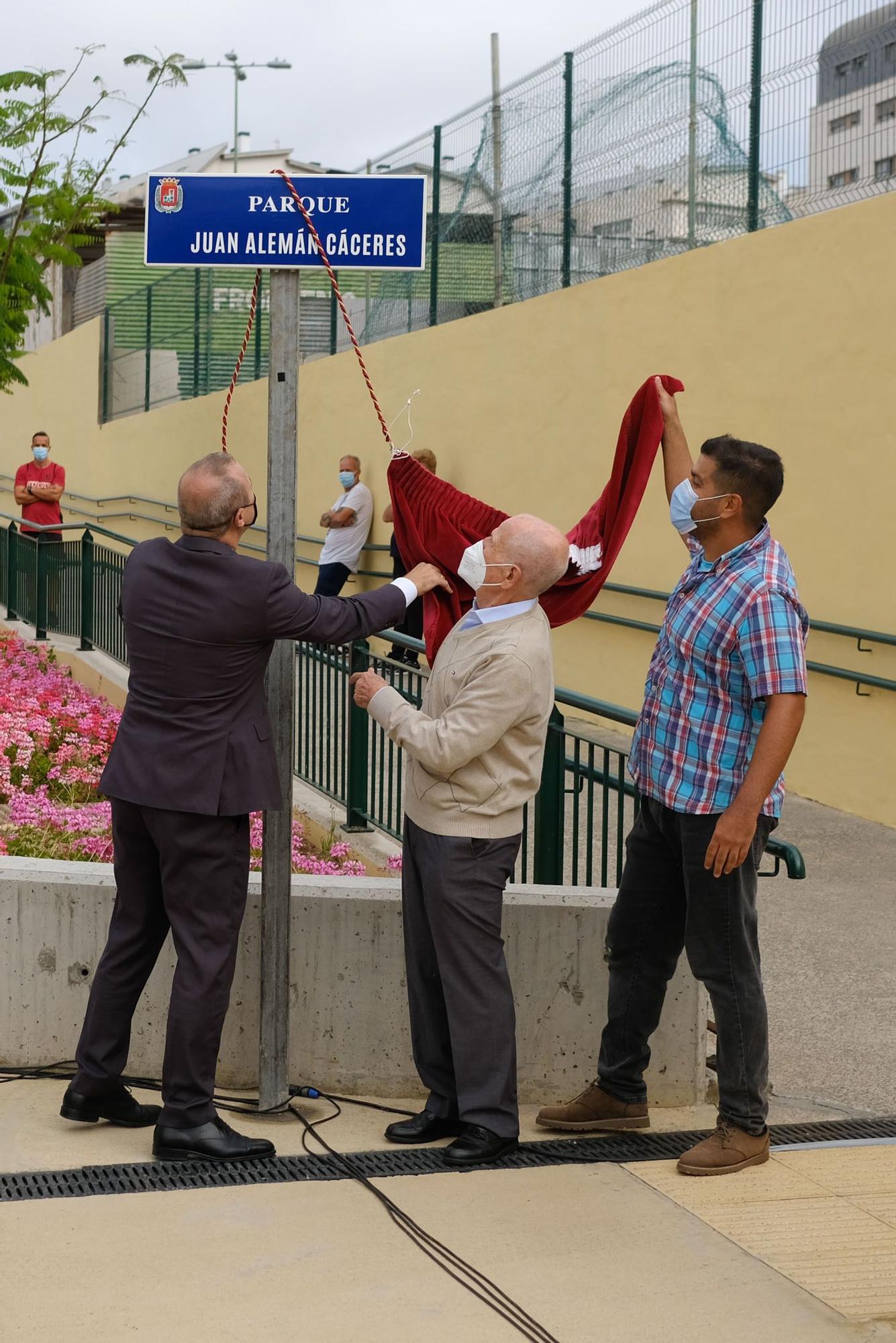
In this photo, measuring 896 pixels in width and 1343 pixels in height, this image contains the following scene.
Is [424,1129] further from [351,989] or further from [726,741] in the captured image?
[726,741]

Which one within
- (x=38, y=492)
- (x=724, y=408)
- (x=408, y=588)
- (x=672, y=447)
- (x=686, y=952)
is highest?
(x=724, y=408)

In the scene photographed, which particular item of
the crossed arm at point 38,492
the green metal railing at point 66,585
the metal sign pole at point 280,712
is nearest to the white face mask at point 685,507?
the metal sign pole at point 280,712

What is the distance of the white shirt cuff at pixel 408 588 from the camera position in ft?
14.2

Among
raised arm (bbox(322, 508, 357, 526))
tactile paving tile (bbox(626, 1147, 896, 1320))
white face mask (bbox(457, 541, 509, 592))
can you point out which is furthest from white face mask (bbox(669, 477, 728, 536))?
raised arm (bbox(322, 508, 357, 526))

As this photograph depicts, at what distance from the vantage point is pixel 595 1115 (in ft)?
14.7

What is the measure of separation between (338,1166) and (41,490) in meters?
12.6

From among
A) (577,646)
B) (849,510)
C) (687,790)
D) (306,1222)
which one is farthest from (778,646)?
(577,646)

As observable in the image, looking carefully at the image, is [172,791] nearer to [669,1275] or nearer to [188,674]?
[188,674]

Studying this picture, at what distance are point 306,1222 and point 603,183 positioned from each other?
8.89 metres

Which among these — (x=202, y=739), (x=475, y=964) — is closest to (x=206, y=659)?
(x=202, y=739)

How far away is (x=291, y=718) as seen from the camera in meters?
4.60

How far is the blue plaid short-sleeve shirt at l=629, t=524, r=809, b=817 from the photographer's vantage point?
3.96 m

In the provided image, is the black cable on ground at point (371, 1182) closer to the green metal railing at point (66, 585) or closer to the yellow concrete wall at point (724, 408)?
the yellow concrete wall at point (724, 408)

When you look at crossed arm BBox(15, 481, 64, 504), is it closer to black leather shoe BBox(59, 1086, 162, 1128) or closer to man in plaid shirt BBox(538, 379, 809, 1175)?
black leather shoe BBox(59, 1086, 162, 1128)
